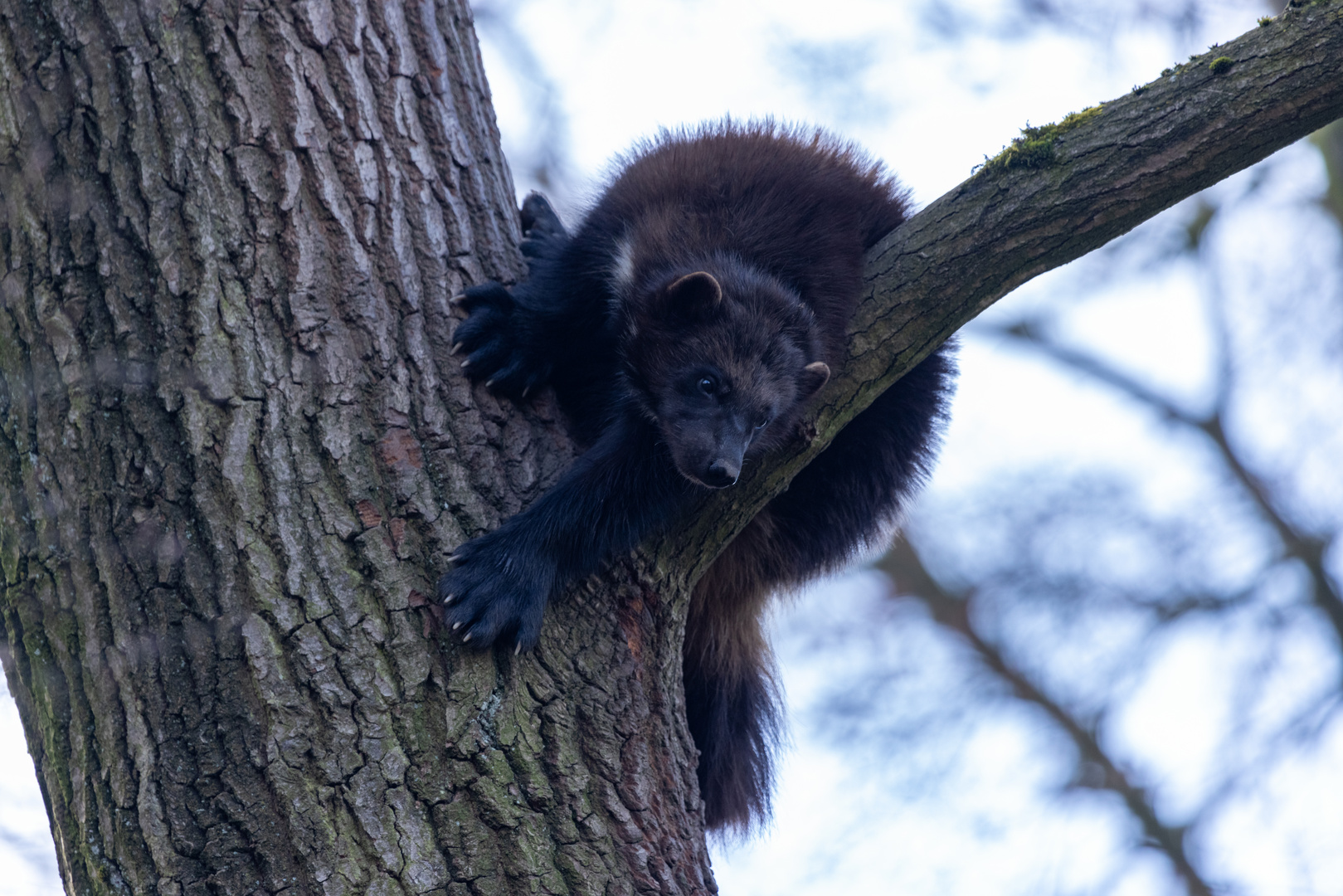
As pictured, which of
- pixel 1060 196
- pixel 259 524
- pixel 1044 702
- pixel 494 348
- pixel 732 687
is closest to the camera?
pixel 259 524

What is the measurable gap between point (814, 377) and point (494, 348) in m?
1.00

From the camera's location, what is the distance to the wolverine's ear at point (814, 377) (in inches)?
122

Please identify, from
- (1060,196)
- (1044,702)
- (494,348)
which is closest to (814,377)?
(1060,196)

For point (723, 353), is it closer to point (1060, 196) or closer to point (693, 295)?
point (693, 295)

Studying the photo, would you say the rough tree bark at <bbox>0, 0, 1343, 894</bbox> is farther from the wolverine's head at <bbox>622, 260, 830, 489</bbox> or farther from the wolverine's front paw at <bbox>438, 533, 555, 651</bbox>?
the wolverine's head at <bbox>622, 260, 830, 489</bbox>

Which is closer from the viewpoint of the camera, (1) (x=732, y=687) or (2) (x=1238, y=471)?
(1) (x=732, y=687)

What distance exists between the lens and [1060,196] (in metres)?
2.65

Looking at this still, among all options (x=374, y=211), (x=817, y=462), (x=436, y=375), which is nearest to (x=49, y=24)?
(x=374, y=211)

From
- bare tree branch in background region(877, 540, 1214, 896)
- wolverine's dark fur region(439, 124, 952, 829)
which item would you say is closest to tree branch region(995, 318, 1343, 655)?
bare tree branch in background region(877, 540, 1214, 896)

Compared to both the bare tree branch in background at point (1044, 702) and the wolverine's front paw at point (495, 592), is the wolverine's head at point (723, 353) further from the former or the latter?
the bare tree branch in background at point (1044, 702)

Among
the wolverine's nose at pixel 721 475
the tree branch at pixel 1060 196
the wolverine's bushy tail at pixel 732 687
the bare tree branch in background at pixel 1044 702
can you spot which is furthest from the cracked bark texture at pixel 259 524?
the bare tree branch in background at pixel 1044 702

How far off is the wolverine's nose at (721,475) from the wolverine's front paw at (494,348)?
0.59m

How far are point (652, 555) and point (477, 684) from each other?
71 centimetres

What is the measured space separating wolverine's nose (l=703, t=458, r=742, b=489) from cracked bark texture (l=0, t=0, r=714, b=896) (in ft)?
1.17
